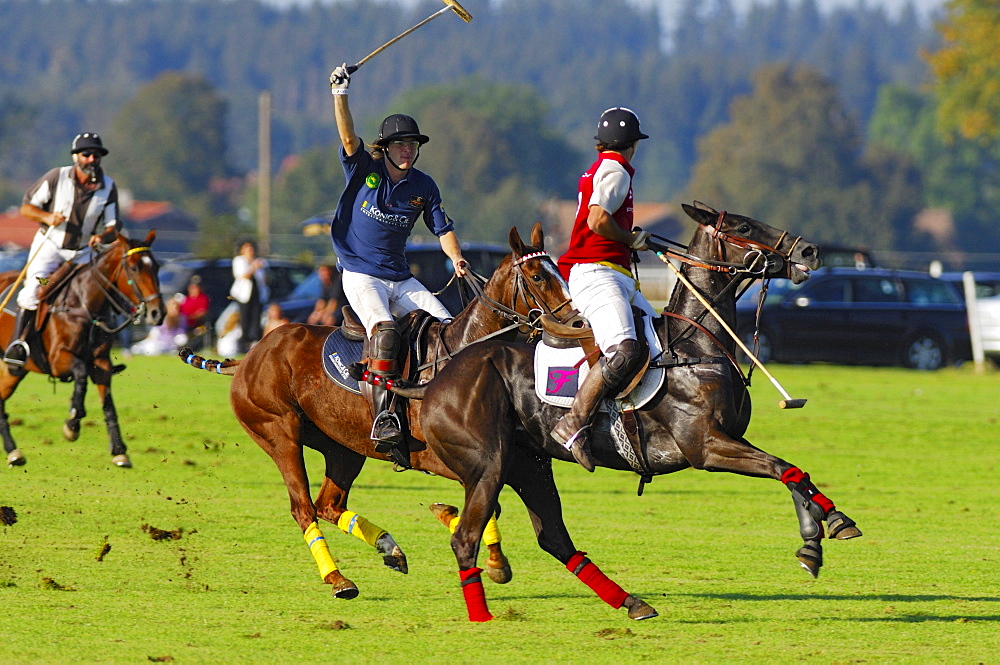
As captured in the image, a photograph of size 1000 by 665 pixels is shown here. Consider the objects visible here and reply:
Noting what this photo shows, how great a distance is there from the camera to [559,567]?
30.2 feet

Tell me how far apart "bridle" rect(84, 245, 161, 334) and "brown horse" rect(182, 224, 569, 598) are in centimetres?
448

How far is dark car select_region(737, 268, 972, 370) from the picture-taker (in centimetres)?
2622

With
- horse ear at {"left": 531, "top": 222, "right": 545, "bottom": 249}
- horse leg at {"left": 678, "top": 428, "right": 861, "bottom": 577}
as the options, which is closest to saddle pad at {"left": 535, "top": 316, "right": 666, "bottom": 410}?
horse leg at {"left": 678, "top": 428, "right": 861, "bottom": 577}

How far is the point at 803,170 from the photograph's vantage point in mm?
108625

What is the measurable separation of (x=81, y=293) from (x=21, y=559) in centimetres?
514

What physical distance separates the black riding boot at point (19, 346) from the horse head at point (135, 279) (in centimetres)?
82

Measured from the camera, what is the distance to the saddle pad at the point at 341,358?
8.84 metres

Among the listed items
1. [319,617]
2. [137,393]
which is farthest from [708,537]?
[137,393]

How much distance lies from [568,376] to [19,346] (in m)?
7.53

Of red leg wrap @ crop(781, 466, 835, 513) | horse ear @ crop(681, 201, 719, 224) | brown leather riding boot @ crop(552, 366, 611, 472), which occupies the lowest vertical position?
red leg wrap @ crop(781, 466, 835, 513)

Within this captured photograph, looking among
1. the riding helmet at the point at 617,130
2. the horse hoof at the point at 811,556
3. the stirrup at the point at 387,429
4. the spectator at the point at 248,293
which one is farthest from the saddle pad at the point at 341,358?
the spectator at the point at 248,293

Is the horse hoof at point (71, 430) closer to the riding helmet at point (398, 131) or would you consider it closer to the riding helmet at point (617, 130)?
the riding helmet at point (398, 131)

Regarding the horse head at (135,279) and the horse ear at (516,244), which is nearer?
the horse ear at (516,244)

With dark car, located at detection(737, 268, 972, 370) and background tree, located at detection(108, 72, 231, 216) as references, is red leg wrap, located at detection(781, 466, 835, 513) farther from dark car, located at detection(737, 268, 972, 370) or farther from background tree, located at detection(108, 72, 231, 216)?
background tree, located at detection(108, 72, 231, 216)
